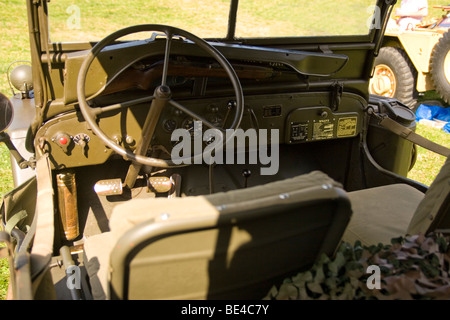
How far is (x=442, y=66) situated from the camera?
5.91 meters

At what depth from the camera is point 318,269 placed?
1.43 metres

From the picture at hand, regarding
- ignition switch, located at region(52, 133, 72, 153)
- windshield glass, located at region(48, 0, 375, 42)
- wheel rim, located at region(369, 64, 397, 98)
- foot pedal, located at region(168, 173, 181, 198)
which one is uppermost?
windshield glass, located at region(48, 0, 375, 42)

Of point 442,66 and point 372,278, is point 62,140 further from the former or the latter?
point 442,66

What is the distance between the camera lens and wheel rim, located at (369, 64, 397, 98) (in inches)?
255

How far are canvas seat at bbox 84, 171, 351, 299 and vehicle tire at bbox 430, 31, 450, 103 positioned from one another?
17.3 ft

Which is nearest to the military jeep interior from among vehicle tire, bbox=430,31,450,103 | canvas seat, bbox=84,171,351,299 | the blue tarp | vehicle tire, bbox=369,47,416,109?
canvas seat, bbox=84,171,351,299

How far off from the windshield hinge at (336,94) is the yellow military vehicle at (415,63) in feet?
12.3

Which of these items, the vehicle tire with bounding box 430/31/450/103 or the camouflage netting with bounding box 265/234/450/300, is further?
the vehicle tire with bounding box 430/31/450/103

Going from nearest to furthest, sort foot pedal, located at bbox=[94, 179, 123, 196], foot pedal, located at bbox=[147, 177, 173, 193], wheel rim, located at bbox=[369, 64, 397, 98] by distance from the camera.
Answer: foot pedal, located at bbox=[94, 179, 123, 196] → foot pedal, located at bbox=[147, 177, 173, 193] → wheel rim, located at bbox=[369, 64, 397, 98]

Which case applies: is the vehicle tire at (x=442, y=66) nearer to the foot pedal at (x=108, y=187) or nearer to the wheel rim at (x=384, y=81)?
the wheel rim at (x=384, y=81)

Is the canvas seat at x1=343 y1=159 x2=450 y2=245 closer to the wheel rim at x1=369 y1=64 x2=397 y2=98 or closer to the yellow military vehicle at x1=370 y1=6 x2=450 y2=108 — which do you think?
the yellow military vehicle at x1=370 y1=6 x2=450 y2=108

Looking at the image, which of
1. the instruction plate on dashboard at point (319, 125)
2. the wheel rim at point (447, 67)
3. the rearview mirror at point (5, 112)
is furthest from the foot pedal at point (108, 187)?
the wheel rim at point (447, 67)

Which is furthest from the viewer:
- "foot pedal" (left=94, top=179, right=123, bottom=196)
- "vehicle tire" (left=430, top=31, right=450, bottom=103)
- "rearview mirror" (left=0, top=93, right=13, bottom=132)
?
"vehicle tire" (left=430, top=31, right=450, bottom=103)
